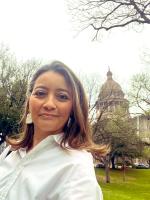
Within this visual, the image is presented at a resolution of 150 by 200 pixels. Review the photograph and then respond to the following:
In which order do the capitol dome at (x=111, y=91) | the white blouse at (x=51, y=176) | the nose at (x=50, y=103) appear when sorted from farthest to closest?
1. the capitol dome at (x=111, y=91)
2. the nose at (x=50, y=103)
3. the white blouse at (x=51, y=176)

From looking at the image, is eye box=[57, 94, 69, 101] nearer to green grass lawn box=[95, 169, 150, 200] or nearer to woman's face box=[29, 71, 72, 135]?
woman's face box=[29, 71, 72, 135]

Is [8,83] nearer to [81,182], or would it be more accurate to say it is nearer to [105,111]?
[105,111]

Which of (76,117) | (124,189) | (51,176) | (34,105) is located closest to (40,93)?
(34,105)

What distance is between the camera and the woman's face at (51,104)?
A: 72.9 inches

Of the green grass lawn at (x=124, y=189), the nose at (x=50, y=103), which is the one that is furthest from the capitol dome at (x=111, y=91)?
the nose at (x=50, y=103)

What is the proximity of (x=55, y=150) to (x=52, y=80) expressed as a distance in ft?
1.13

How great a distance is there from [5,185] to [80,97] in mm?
519

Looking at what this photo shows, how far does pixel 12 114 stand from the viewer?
25.4 metres

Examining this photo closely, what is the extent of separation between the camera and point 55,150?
1738mm

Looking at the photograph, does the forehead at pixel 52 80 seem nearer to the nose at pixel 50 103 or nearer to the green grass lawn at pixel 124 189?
the nose at pixel 50 103

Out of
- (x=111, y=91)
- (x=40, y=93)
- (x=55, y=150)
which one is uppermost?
(x=40, y=93)

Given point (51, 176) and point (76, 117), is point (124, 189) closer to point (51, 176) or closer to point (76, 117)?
point (76, 117)

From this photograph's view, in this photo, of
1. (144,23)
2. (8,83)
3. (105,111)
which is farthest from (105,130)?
(144,23)

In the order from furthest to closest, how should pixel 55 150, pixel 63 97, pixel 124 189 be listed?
pixel 124 189 → pixel 63 97 → pixel 55 150
